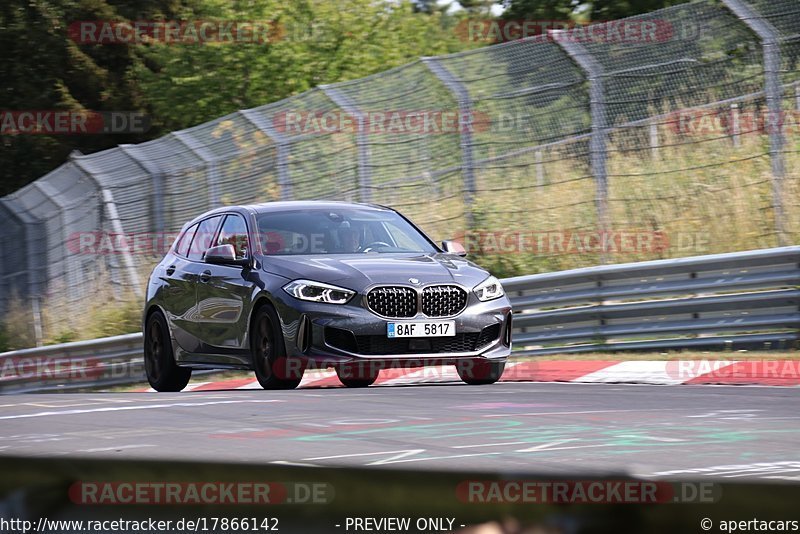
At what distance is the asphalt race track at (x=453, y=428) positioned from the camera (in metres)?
5.61

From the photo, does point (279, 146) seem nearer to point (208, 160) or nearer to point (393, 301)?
point (208, 160)

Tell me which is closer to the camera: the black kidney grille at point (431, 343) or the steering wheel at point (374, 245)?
the black kidney grille at point (431, 343)

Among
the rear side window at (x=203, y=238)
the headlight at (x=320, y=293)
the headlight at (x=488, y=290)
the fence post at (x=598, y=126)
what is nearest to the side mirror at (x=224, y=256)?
the headlight at (x=320, y=293)

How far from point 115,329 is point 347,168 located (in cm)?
569

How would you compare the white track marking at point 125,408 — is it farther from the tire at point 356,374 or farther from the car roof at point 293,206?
the car roof at point 293,206

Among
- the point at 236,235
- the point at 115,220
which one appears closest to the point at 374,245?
the point at 236,235

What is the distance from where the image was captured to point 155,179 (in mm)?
20766

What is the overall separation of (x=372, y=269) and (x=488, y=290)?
36.2 inches

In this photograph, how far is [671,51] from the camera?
49.6 ft

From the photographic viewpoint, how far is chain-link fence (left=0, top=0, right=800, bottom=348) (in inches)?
576

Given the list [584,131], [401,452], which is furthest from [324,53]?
[401,452]

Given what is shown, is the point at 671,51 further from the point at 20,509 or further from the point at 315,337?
the point at 20,509

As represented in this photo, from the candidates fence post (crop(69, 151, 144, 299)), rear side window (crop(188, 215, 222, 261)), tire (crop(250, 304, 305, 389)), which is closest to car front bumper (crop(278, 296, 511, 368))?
tire (crop(250, 304, 305, 389))

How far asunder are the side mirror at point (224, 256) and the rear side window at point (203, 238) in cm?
105
